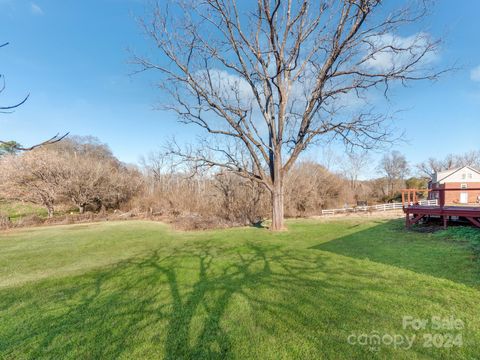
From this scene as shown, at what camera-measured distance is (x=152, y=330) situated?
2.62m

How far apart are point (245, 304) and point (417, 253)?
4749 mm

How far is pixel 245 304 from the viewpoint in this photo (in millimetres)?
3164

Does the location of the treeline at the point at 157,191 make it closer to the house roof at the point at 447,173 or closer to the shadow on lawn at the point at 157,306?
the shadow on lawn at the point at 157,306

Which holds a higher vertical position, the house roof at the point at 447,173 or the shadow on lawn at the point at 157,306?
the house roof at the point at 447,173

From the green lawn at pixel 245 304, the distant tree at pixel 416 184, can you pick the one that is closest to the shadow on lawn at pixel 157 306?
the green lawn at pixel 245 304

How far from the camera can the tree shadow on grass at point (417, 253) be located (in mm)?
3988

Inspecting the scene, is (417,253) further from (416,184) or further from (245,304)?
(416,184)

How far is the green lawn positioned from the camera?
2.28m

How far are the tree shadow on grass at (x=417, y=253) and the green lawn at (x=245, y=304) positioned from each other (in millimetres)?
31

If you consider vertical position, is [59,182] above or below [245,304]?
above

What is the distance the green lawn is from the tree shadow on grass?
0.03 metres

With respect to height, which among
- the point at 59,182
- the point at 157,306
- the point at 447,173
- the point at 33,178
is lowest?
the point at 157,306

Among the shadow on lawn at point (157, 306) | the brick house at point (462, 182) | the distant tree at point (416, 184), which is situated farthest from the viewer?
the distant tree at point (416, 184)

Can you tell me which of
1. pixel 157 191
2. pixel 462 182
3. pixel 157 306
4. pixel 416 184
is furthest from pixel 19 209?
pixel 416 184
